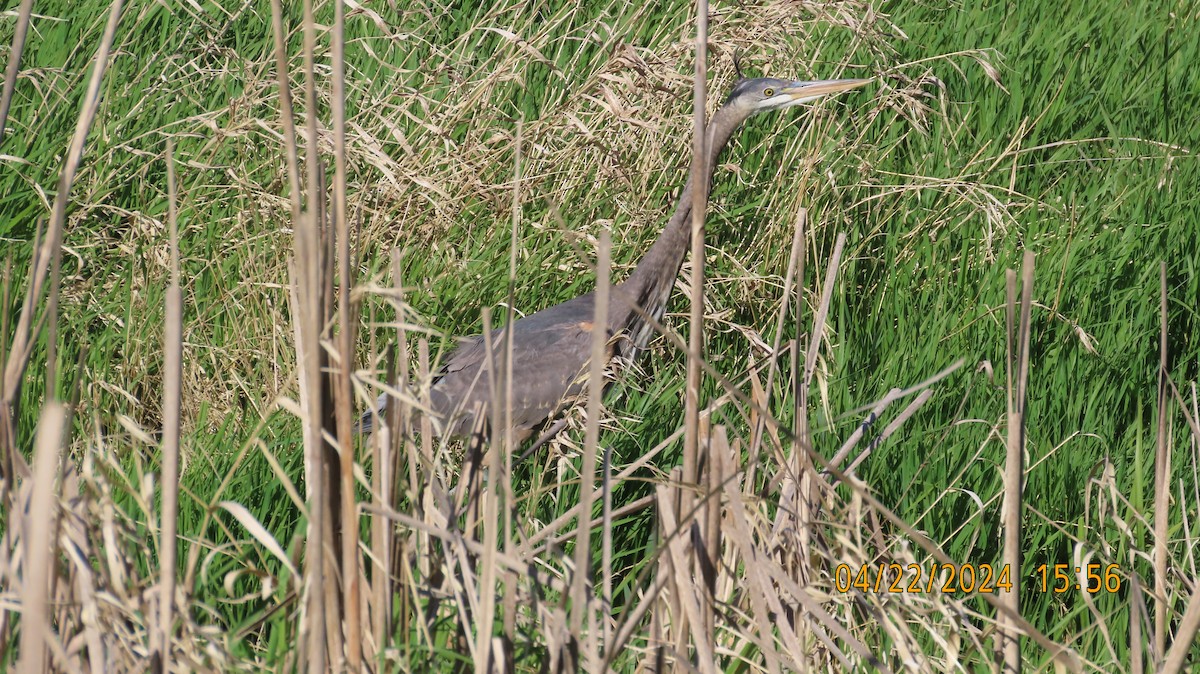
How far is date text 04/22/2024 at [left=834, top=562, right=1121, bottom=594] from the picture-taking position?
6.31ft

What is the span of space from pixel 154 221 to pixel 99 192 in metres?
0.27

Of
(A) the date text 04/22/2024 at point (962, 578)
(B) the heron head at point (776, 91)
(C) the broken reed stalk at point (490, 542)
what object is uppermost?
(B) the heron head at point (776, 91)

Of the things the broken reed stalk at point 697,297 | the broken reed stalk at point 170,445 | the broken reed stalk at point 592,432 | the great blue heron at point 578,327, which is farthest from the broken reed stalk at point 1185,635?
the great blue heron at point 578,327

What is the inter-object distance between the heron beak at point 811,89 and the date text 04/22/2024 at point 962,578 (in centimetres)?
174

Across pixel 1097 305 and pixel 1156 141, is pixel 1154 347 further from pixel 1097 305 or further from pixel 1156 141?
pixel 1156 141

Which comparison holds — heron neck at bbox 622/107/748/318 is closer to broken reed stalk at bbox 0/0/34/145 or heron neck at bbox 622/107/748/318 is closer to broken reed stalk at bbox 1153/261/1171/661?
broken reed stalk at bbox 1153/261/1171/661

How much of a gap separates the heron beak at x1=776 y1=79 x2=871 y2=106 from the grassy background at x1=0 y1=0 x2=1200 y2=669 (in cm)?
16

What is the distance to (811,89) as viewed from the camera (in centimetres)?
389

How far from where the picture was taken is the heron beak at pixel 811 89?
386cm

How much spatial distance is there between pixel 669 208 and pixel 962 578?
6.40 feet
